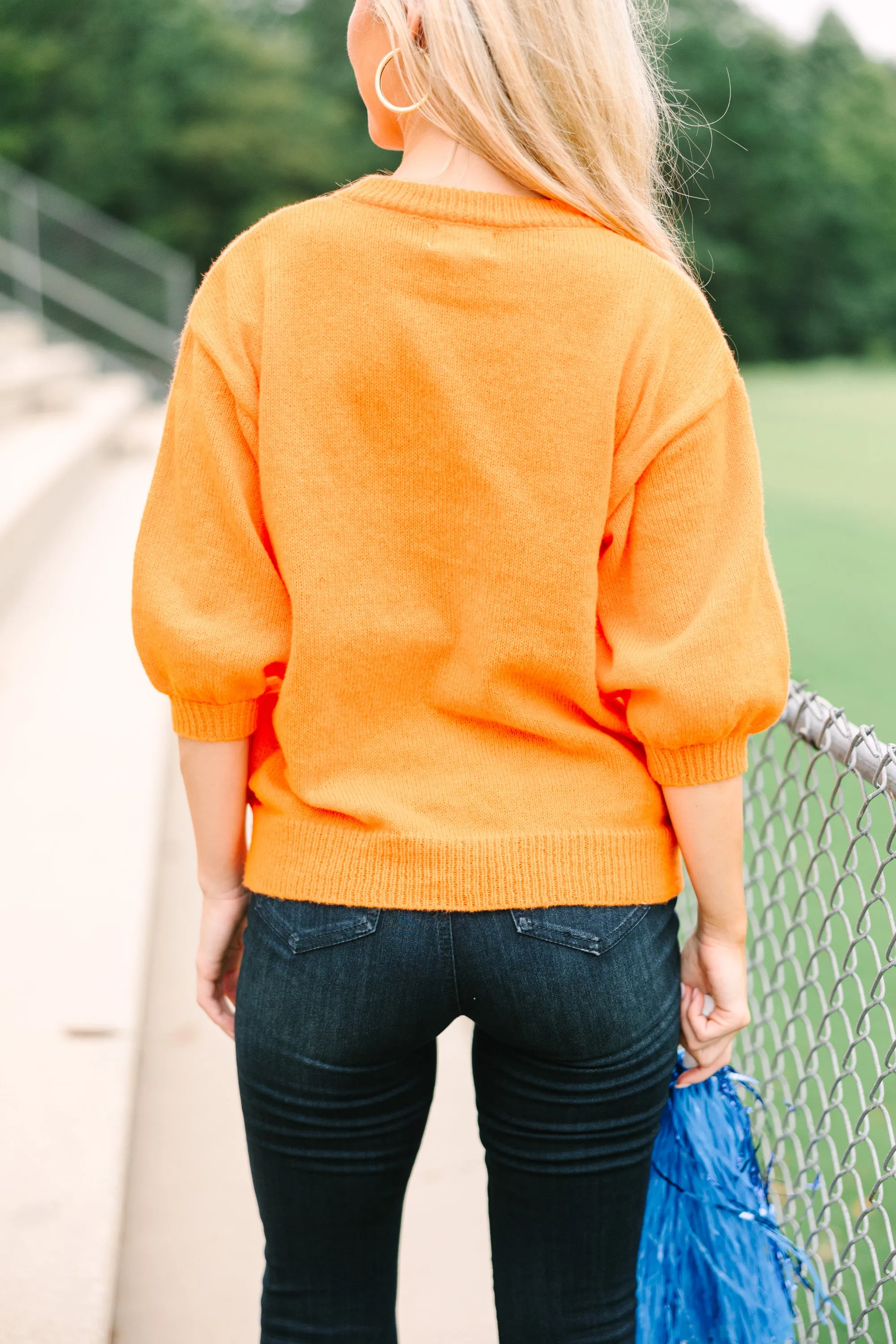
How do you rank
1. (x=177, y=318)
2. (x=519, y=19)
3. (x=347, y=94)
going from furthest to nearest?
(x=347, y=94) < (x=177, y=318) < (x=519, y=19)

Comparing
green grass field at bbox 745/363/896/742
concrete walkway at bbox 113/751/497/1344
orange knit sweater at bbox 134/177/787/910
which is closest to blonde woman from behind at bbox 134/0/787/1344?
orange knit sweater at bbox 134/177/787/910

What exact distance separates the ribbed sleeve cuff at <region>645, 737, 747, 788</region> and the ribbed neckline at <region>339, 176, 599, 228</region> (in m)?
0.46

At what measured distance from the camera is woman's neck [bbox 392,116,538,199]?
3.44 feet

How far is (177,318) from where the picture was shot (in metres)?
12.3

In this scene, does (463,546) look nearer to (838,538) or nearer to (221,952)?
(221,952)

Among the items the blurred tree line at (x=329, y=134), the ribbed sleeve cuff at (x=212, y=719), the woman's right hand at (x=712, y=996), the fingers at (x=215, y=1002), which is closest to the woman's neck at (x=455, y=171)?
the ribbed sleeve cuff at (x=212, y=719)

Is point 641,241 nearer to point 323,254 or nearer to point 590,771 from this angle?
point 323,254

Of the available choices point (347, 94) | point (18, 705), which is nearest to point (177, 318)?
point (18, 705)

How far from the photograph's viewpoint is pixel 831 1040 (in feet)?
7.32

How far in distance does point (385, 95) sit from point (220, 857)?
29.1 inches

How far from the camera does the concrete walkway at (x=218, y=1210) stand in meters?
1.93

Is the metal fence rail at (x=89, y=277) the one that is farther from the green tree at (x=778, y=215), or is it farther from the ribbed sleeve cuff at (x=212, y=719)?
the green tree at (x=778, y=215)

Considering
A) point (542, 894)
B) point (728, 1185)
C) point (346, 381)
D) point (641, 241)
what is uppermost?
point (641, 241)

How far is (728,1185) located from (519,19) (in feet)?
3.78
